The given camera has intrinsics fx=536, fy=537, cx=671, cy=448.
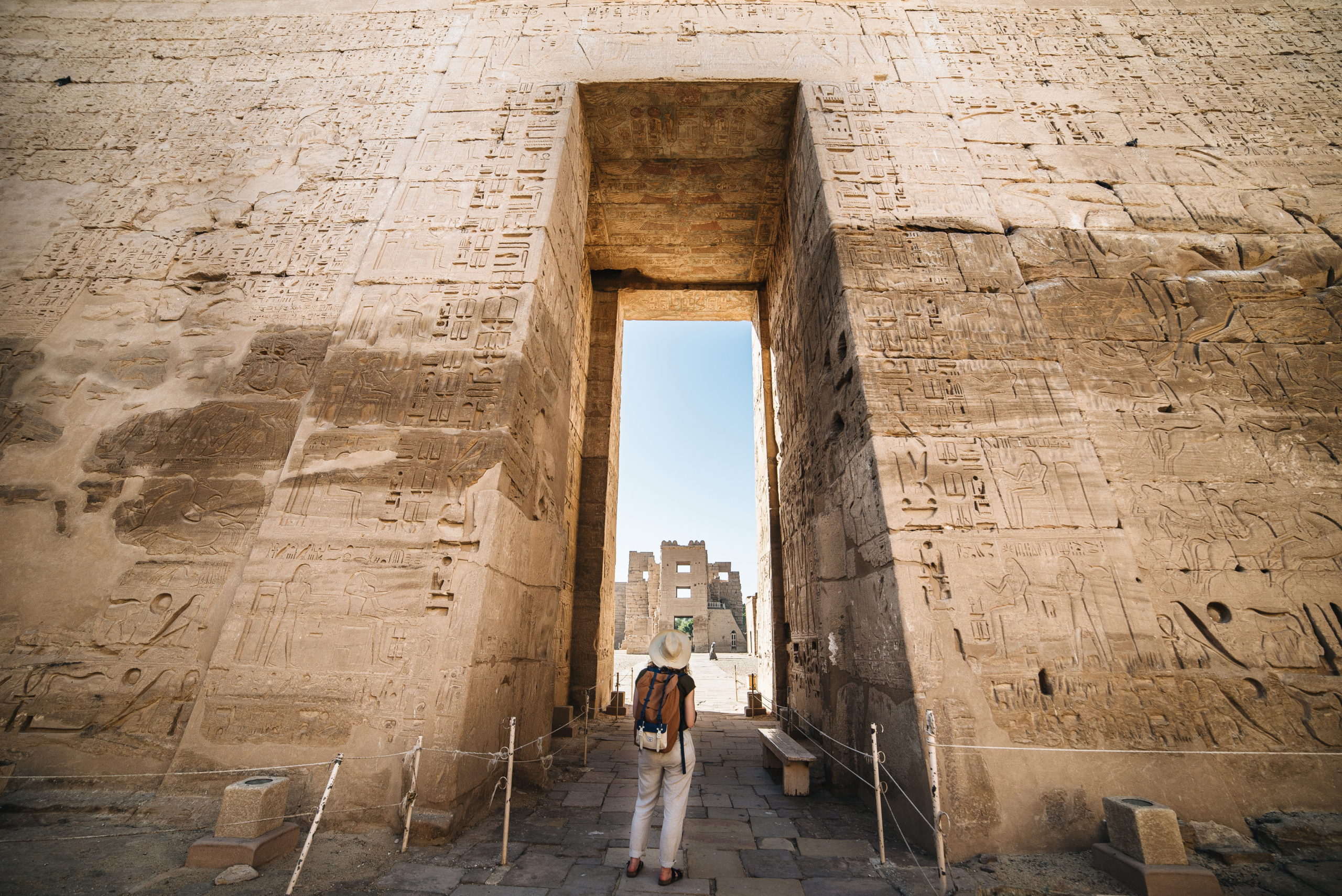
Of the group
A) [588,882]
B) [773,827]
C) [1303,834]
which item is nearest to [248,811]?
[588,882]

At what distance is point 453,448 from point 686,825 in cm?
272

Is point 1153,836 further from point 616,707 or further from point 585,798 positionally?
point 616,707

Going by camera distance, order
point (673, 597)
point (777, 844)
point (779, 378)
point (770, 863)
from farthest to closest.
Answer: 1. point (673, 597)
2. point (779, 378)
3. point (777, 844)
4. point (770, 863)

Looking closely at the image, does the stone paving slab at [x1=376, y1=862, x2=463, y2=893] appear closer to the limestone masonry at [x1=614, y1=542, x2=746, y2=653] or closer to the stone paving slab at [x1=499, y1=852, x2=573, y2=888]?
the stone paving slab at [x1=499, y1=852, x2=573, y2=888]

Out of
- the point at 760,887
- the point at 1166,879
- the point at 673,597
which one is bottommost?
the point at 760,887

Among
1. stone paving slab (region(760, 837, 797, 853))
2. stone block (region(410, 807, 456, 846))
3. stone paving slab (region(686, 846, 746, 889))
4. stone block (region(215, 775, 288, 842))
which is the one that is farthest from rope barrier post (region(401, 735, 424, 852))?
stone paving slab (region(760, 837, 797, 853))

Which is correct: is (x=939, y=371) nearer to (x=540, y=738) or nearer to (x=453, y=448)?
(x=453, y=448)

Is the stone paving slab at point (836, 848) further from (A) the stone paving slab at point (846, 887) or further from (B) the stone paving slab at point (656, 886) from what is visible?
(B) the stone paving slab at point (656, 886)

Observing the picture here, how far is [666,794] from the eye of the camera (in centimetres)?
240

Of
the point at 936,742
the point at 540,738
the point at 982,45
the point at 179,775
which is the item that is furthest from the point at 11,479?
the point at 982,45

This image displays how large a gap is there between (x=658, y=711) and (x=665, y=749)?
15 cm

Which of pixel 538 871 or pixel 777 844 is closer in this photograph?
pixel 538 871

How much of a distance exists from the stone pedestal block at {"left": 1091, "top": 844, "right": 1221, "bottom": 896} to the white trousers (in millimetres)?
1850

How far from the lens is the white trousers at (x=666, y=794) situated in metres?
2.34
